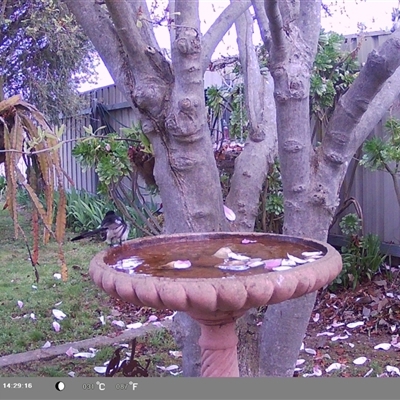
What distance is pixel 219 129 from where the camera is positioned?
3.88 meters

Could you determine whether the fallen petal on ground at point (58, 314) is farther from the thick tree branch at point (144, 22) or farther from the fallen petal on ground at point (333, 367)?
the thick tree branch at point (144, 22)

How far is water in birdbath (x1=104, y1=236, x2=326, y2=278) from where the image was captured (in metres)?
1.41

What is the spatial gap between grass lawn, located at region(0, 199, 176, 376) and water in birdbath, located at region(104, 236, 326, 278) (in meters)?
1.14

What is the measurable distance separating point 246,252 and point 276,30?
70 cm

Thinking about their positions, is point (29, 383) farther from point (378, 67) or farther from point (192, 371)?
point (378, 67)

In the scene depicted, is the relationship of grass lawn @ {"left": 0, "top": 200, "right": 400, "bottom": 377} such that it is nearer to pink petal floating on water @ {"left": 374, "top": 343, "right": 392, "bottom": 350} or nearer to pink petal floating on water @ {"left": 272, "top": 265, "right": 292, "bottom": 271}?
pink petal floating on water @ {"left": 374, "top": 343, "right": 392, "bottom": 350}

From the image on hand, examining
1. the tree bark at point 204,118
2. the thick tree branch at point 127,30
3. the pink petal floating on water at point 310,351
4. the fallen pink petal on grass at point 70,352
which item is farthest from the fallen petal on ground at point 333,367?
the thick tree branch at point 127,30

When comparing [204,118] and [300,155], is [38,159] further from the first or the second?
[300,155]

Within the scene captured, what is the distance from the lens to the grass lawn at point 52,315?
278 centimetres

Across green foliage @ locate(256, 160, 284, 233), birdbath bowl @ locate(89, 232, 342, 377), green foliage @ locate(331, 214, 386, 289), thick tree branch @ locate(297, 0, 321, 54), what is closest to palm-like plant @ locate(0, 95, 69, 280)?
A: birdbath bowl @ locate(89, 232, 342, 377)

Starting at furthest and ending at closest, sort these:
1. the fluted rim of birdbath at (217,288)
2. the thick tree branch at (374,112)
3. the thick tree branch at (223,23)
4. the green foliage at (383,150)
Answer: the green foliage at (383,150)
the thick tree branch at (223,23)
the thick tree branch at (374,112)
the fluted rim of birdbath at (217,288)

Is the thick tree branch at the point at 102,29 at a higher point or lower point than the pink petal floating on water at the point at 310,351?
higher

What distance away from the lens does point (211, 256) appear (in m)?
1.58

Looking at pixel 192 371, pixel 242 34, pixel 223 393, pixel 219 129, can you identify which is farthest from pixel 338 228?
pixel 223 393
